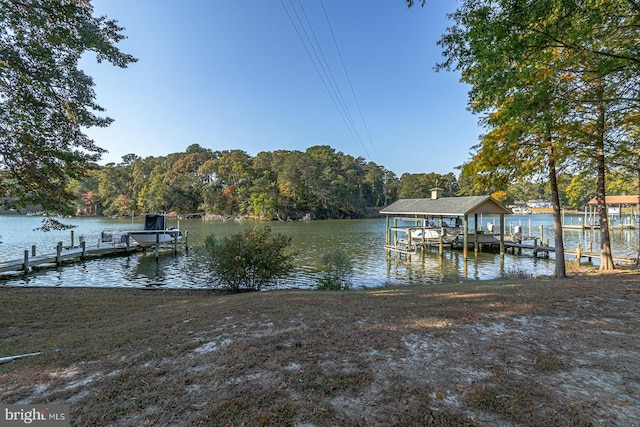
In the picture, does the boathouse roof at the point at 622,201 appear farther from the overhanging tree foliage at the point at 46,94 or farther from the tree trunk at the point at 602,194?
the overhanging tree foliage at the point at 46,94

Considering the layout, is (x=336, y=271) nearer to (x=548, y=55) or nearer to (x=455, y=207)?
(x=548, y=55)

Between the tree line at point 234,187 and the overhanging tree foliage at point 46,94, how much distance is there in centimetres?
5331

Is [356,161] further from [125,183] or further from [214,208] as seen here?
[125,183]

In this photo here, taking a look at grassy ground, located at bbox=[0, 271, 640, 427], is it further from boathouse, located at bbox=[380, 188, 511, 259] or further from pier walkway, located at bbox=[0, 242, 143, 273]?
boathouse, located at bbox=[380, 188, 511, 259]

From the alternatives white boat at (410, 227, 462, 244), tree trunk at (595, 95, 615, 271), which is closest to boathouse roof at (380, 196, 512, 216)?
white boat at (410, 227, 462, 244)

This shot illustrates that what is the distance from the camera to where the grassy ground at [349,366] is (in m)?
2.36

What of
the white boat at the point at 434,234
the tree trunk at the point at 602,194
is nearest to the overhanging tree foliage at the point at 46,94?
the tree trunk at the point at 602,194

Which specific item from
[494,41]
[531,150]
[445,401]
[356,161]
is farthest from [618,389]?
[356,161]

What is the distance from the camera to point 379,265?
55.6ft

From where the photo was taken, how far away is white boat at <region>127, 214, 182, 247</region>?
845 inches

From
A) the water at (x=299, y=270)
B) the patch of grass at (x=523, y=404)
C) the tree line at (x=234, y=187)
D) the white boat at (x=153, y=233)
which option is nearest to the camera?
the patch of grass at (x=523, y=404)

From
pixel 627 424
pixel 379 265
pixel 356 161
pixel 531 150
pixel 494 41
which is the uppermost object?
pixel 356 161

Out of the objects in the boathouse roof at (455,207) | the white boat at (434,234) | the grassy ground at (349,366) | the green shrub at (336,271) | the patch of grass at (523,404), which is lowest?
the green shrub at (336,271)

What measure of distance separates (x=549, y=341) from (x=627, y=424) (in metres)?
1.54
